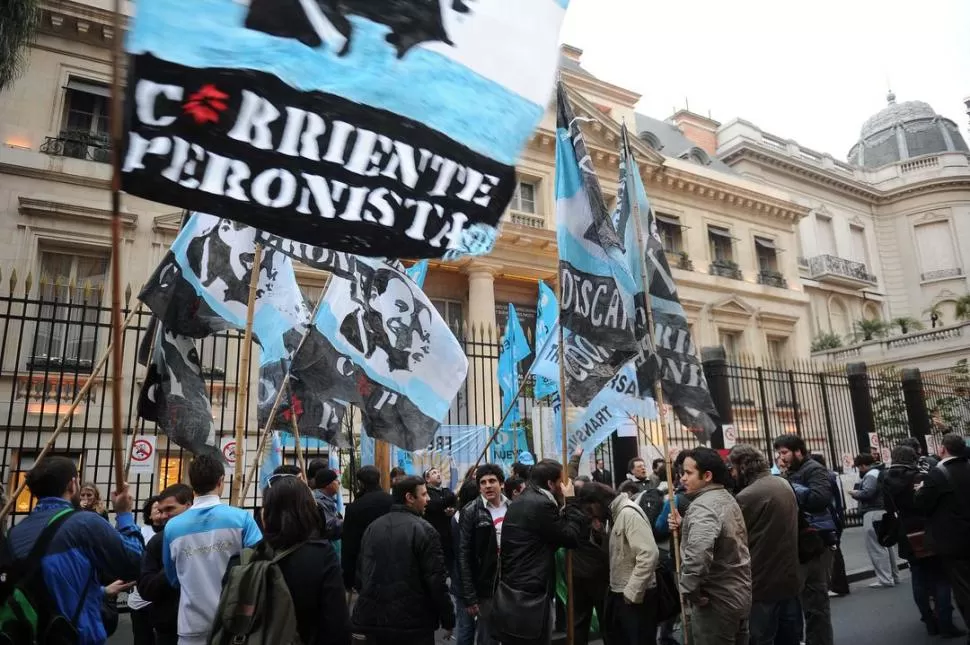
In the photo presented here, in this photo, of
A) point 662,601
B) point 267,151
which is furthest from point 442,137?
point 662,601

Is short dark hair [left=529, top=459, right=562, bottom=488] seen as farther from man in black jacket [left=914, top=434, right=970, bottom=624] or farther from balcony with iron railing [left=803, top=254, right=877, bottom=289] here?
balcony with iron railing [left=803, top=254, right=877, bottom=289]

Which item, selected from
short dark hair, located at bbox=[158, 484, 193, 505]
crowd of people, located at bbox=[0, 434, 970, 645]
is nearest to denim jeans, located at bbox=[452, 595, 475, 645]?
crowd of people, located at bbox=[0, 434, 970, 645]

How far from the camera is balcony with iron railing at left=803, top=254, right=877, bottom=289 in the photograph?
29359 millimetres

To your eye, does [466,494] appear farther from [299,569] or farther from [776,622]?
[299,569]

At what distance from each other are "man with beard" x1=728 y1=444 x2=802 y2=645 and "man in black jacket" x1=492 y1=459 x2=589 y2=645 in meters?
1.24

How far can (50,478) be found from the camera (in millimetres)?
3402

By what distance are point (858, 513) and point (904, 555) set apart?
30.9ft

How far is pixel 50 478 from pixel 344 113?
8.06 ft

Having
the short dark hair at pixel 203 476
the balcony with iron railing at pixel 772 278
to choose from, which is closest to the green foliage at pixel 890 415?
the balcony with iron railing at pixel 772 278

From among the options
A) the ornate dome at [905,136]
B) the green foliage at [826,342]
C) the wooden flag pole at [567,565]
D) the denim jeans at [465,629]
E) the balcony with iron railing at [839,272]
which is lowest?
the denim jeans at [465,629]

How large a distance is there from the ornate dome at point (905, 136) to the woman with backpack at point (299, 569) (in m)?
41.3

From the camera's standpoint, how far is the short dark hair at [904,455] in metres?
6.46

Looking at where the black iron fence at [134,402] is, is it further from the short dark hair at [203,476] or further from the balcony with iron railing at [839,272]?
the balcony with iron railing at [839,272]

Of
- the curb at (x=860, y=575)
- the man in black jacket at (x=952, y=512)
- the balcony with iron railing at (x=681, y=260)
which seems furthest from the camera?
the balcony with iron railing at (x=681, y=260)
